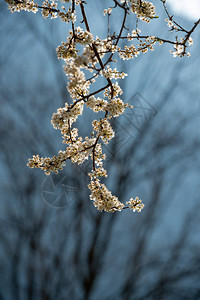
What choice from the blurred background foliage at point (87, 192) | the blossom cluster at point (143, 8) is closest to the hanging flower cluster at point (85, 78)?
the blossom cluster at point (143, 8)

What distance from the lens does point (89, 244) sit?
421cm

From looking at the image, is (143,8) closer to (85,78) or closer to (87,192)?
(85,78)

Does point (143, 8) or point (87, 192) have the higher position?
point (87, 192)

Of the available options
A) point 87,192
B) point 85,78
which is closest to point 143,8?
point 85,78

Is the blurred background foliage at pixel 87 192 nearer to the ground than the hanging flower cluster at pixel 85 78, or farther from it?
farther from it

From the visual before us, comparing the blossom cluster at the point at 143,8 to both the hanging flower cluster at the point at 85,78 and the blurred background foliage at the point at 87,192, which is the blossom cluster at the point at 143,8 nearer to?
the hanging flower cluster at the point at 85,78

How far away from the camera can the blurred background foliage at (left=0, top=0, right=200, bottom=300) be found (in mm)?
4129

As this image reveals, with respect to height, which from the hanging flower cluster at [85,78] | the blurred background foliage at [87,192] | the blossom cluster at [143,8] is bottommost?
the hanging flower cluster at [85,78]

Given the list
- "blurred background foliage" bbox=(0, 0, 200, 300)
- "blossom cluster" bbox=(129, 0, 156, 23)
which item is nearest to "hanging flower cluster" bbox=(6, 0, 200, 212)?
"blossom cluster" bbox=(129, 0, 156, 23)

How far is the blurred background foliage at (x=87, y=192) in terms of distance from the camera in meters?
4.13

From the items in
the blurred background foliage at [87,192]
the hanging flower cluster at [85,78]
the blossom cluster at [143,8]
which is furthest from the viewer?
the blurred background foliage at [87,192]

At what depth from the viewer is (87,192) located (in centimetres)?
420

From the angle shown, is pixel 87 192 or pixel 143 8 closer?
pixel 143 8

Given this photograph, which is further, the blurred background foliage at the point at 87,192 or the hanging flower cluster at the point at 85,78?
the blurred background foliage at the point at 87,192
